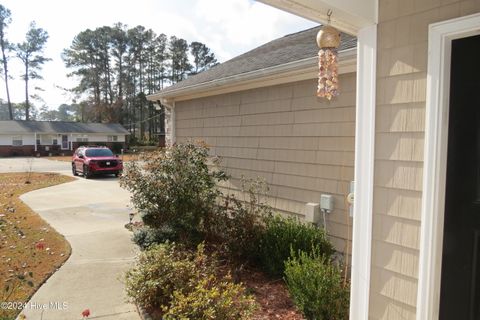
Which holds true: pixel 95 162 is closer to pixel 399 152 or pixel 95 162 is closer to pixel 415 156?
pixel 399 152

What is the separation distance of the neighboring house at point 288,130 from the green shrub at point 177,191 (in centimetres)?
94

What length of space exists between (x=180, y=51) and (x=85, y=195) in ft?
138

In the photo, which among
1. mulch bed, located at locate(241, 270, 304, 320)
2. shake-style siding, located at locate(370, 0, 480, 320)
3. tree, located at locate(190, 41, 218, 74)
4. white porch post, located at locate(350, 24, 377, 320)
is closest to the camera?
shake-style siding, located at locate(370, 0, 480, 320)

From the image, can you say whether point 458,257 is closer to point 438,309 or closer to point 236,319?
point 438,309

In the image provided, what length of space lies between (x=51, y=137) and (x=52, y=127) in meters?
1.13

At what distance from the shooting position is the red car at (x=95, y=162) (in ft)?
56.3

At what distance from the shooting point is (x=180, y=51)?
1972 inches

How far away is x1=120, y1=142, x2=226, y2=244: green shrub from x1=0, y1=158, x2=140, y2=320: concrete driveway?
828mm

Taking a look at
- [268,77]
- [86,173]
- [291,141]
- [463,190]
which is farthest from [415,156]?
[86,173]

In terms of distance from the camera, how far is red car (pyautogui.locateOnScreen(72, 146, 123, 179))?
17.2m

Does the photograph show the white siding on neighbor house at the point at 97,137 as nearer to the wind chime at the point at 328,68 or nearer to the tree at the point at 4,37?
the tree at the point at 4,37

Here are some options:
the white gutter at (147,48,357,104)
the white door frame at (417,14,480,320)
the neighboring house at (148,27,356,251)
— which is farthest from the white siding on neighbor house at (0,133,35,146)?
the white door frame at (417,14,480,320)

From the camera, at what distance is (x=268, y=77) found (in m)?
5.20

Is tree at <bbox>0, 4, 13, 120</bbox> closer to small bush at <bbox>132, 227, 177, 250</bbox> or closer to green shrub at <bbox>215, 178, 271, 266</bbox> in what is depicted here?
small bush at <bbox>132, 227, 177, 250</bbox>
